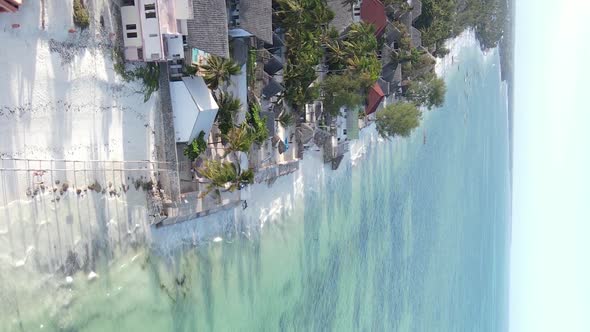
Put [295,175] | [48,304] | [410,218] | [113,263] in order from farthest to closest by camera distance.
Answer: [410,218] → [295,175] → [113,263] → [48,304]

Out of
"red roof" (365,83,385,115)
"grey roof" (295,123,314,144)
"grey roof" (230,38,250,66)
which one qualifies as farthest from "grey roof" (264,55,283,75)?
"red roof" (365,83,385,115)

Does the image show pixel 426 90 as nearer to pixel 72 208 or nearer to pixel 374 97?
pixel 374 97

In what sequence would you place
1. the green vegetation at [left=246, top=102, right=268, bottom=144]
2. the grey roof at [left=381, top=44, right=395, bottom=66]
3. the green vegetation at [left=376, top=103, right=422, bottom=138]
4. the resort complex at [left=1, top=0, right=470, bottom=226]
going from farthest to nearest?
the grey roof at [left=381, top=44, right=395, bottom=66] → the green vegetation at [left=376, top=103, right=422, bottom=138] → the green vegetation at [left=246, top=102, right=268, bottom=144] → the resort complex at [left=1, top=0, right=470, bottom=226]

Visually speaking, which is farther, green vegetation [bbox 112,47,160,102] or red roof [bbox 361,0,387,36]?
red roof [bbox 361,0,387,36]

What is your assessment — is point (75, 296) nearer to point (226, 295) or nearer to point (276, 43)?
point (226, 295)

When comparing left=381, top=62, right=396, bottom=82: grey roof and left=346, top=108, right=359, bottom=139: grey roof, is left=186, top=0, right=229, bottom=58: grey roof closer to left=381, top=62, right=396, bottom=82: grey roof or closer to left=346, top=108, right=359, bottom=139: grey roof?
left=346, top=108, right=359, bottom=139: grey roof

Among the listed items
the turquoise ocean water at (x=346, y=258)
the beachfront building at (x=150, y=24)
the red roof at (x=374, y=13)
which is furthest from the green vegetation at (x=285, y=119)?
the red roof at (x=374, y=13)

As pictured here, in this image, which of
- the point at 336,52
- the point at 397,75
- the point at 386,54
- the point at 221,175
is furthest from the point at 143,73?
the point at 397,75

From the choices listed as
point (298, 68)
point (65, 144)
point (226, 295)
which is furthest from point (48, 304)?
point (298, 68)
